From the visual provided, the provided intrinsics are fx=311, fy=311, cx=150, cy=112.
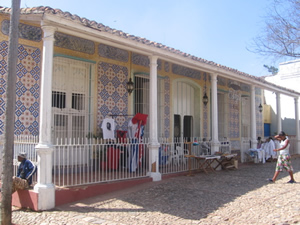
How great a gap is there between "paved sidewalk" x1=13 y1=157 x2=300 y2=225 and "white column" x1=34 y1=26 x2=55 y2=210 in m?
0.26

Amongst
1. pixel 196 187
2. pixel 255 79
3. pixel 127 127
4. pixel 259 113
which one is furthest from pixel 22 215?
→ pixel 259 113

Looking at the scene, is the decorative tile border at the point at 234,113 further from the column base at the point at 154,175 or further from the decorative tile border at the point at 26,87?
the decorative tile border at the point at 26,87

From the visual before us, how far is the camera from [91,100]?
8.31 m

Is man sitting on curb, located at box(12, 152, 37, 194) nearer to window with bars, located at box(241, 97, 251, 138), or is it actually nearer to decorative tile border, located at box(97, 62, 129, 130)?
decorative tile border, located at box(97, 62, 129, 130)

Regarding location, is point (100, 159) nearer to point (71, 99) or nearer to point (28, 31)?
point (71, 99)

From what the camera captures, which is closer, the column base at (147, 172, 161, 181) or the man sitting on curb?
the man sitting on curb

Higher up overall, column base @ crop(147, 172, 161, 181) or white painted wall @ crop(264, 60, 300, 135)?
white painted wall @ crop(264, 60, 300, 135)

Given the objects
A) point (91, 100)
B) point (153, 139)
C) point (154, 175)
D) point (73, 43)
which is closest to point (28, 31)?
point (73, 43)

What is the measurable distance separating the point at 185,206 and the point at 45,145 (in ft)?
8.77

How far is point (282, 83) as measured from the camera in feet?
58.9

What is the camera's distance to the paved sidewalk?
475cm

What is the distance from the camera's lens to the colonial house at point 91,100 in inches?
223

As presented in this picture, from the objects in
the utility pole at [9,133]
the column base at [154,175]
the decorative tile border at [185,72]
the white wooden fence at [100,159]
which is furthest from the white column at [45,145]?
the decorative tile border at [185,72]

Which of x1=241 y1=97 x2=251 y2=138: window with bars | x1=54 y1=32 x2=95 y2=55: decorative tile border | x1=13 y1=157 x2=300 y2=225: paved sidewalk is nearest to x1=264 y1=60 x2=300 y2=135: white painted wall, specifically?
x1=241 y1=97 x2=251 y2=138: window with bars
